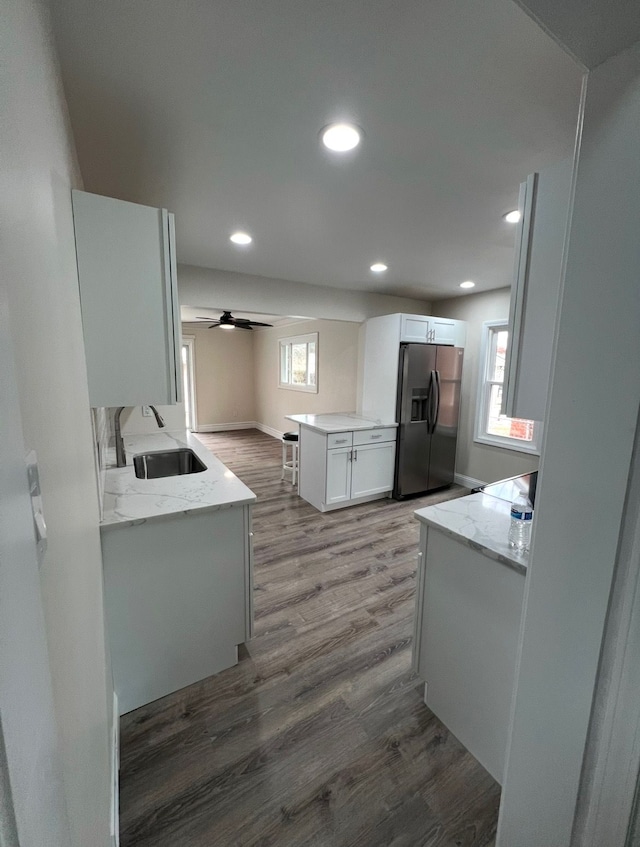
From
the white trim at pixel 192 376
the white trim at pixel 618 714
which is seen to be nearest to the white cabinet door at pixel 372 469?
the white trim at pixel 618 714


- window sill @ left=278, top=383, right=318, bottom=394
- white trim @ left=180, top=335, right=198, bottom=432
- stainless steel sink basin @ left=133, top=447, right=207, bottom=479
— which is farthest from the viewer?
white trim @ left=180, top=335, right=198, bottom=432

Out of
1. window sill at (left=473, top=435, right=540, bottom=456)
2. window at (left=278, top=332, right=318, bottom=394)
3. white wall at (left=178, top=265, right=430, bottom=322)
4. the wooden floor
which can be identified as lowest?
the wooden floor

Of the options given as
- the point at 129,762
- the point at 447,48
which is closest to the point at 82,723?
the point at 129,762

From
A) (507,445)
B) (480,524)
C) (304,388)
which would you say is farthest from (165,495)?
(304,388)

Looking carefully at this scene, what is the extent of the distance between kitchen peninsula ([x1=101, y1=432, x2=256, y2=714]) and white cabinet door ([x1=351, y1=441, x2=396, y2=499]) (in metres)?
2.15

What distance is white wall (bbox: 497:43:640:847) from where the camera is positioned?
71 cm

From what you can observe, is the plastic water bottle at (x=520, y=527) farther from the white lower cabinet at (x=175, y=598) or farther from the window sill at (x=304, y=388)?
the window sill at (x=304, y=388)

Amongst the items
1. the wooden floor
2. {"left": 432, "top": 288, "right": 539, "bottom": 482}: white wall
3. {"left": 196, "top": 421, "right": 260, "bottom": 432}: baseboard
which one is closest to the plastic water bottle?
the wooden floor

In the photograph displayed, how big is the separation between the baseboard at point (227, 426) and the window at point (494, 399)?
5.23 metres

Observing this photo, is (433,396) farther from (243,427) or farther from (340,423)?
(243,427)

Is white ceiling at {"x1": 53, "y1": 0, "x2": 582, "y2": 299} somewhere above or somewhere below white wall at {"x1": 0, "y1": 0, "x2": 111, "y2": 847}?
above

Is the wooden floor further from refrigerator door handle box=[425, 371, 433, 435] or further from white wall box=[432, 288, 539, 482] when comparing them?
white wall box=[432, 288, 539, 482]

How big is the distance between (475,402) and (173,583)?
4.04 metres

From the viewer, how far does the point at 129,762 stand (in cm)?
143
